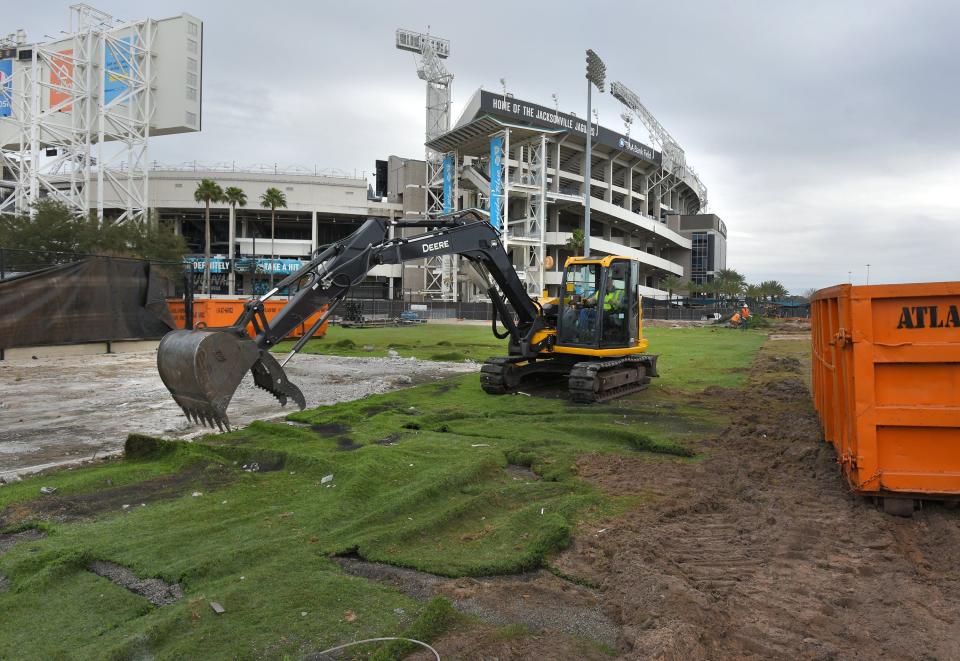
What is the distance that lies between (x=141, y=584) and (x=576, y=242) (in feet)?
223

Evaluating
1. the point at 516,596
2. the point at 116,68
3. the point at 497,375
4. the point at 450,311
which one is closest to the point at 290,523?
the point at 516,596

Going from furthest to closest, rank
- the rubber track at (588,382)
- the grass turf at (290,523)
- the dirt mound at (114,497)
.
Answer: the rubber track at (588,382) < the dirt mound at (114,497) < the grass turf at (290,523)

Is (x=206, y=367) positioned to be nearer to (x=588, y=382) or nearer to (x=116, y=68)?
(x=588, y=382)

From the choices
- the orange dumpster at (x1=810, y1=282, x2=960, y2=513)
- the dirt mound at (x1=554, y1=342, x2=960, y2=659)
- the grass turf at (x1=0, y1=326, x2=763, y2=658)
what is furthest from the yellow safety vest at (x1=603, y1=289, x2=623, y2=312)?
the orange dumpster at (x1=810, y1=282, x2=960, y2=513)

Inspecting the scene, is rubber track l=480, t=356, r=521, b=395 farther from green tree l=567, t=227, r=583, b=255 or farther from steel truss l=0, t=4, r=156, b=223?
green tree l=567, t=227, r=583, b=255

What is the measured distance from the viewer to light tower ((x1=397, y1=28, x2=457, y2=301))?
3012 inches

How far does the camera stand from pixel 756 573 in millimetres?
4695

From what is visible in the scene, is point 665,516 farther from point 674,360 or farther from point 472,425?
point 674,360

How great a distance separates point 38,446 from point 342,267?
4.61 meters

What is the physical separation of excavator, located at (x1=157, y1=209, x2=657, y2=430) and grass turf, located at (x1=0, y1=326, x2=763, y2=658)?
953 mm

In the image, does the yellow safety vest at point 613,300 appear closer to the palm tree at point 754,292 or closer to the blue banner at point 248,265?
the blue banner at point 248,265

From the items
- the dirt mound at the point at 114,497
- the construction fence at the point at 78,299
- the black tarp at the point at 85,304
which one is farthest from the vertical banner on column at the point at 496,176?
the dirt mound at the point at 114,497

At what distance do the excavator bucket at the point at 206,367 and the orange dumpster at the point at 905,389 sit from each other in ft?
20.3

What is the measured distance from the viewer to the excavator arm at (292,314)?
702cm
